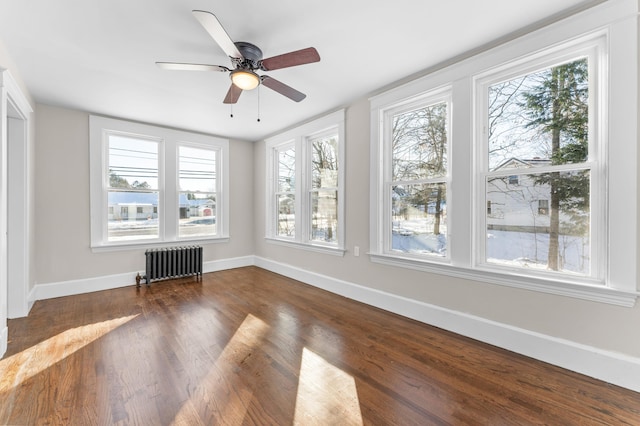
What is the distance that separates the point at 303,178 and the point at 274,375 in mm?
3104

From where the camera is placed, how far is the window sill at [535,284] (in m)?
1.86

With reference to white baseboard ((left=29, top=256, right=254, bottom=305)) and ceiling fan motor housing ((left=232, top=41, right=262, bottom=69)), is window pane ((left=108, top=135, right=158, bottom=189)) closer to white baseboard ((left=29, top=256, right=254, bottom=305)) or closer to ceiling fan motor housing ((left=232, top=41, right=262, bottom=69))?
white baseboard ((left=29, top=256, right=254, bottom=305))

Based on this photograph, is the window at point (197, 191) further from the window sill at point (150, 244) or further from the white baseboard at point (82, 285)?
the white baseboard at point (82, 285)

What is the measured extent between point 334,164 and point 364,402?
3.05m

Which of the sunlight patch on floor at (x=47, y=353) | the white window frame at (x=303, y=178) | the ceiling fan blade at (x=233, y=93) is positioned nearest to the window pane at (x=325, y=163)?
the white window frame at (x=303, y=178)

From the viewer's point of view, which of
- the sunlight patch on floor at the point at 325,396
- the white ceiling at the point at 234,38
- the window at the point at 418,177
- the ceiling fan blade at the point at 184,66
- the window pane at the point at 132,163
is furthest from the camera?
the window pane at the point at 132,163

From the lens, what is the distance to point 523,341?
88.5 inches

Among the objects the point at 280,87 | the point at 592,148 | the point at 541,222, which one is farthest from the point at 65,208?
the point at 592,148

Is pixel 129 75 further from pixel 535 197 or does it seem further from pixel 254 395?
pixel 535 197

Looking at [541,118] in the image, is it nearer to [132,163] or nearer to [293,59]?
[293,59]

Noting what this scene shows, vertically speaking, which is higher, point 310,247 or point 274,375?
point 310,247

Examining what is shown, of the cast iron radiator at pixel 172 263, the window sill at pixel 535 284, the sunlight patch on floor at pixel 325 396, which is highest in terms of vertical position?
the window sill at pixel 535 284

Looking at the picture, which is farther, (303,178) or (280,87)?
(303,178)

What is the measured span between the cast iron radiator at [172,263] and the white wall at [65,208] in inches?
12.5
